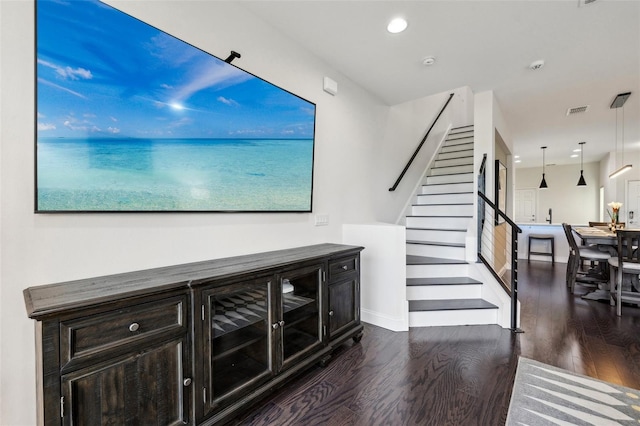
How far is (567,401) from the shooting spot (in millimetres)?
1890

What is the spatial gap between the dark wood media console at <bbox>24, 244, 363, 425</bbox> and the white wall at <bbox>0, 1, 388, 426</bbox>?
12cm

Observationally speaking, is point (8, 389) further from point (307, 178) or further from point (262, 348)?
point (307, 178)

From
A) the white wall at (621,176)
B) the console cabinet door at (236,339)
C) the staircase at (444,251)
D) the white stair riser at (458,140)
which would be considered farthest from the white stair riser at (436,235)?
the white wall at (621,176)

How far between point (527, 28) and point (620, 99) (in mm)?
3071

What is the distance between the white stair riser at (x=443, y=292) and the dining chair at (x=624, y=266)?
1728 millimetres

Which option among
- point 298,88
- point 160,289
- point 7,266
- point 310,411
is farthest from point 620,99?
point 7,266

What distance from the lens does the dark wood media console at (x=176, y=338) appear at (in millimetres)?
1116

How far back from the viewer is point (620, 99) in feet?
13.9

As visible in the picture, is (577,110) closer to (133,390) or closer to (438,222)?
(438,222)

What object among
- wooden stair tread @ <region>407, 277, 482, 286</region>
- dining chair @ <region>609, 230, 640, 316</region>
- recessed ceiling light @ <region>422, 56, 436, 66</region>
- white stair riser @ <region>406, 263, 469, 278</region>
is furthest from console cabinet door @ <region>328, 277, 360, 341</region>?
dining chair @ <region>609, 230, 640, 316</region>

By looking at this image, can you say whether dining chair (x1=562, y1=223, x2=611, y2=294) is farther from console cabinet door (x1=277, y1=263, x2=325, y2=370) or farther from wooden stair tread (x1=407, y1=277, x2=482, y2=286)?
console cabinet door (x1=277, y1=263, x2=325, y2=370)

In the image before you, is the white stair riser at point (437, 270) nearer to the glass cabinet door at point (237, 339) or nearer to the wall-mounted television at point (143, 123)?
the wall-mounted television at point (143, 123)

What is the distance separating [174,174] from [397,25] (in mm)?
2162

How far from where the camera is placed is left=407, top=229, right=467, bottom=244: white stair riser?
4.04 metres
